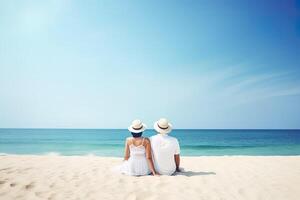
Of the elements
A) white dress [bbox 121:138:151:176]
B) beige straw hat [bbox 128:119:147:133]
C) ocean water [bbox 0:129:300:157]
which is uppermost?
beige straw hat [bbox 128:119:147:133]

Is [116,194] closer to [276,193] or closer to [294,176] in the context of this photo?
[276,193]

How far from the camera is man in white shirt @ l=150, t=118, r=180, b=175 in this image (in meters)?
6.68

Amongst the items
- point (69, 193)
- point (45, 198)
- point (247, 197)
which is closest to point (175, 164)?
point (247, 197)

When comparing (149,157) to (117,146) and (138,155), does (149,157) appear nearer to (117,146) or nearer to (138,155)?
(138,155)

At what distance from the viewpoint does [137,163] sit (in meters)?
6.66

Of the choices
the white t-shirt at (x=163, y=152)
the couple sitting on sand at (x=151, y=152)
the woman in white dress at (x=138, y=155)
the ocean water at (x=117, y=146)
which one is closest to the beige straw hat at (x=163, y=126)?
the couple sitting on sand at (x=151, y=152)

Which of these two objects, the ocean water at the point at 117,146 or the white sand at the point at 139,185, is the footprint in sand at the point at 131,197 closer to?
the white sand at the point at 139,185

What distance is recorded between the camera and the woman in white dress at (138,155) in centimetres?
661

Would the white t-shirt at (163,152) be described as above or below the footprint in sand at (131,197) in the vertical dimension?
above

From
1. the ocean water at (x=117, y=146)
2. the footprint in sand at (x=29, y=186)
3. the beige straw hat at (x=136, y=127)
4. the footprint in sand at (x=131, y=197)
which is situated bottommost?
the ocean water at (x=117, y=146)

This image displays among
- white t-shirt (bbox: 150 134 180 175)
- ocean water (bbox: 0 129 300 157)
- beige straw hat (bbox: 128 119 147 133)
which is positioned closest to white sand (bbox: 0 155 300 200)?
white t-shirt (bbox: 150 134 180 175)

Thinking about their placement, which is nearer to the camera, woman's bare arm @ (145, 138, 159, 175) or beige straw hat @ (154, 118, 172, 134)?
woman's bare arm @ (145, 138, 159, 175)

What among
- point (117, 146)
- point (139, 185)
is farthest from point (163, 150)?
point (117, 146)

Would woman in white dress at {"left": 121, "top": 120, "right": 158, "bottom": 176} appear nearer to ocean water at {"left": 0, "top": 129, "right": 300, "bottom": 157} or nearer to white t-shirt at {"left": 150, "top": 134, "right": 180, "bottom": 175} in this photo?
white t-shirt at {"left": 150, "top": 134, "right": 180, "bottom": 175}
